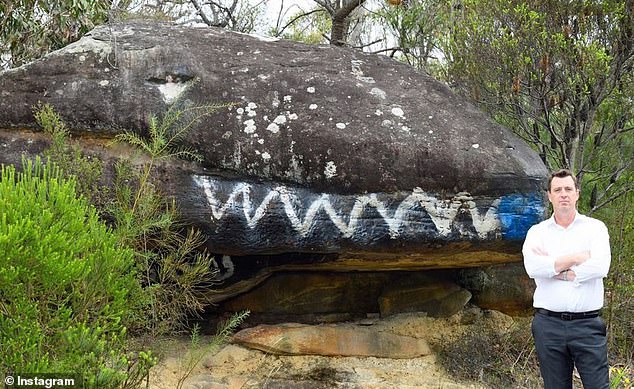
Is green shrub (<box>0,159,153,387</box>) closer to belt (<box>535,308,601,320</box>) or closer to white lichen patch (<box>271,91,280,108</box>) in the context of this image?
white lichen patch (<box>271,91,280,108</box>)

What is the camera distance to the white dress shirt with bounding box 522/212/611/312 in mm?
2916

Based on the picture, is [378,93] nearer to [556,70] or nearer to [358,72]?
[358,72]

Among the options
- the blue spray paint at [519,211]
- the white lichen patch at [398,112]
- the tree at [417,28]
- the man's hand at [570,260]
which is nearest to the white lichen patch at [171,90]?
the white lichen patch at [398,112]

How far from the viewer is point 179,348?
464 centimetres

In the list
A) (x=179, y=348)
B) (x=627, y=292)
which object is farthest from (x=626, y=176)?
(x=179, y=348)

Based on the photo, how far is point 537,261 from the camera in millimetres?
2992

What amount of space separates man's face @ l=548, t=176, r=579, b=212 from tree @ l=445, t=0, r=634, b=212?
1.75 metres

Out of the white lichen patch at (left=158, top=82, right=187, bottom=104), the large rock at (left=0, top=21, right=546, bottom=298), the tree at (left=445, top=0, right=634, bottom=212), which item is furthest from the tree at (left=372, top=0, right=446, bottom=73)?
the white lichen patch at (left=158, top=82, right=187, bottom=104)

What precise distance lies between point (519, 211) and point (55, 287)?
2940 millimetres

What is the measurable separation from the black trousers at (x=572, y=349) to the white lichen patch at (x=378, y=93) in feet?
6.74

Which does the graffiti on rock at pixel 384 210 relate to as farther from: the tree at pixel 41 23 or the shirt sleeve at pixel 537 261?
the tree at pixel 41 23

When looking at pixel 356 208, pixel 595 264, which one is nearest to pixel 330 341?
pixel 356 208

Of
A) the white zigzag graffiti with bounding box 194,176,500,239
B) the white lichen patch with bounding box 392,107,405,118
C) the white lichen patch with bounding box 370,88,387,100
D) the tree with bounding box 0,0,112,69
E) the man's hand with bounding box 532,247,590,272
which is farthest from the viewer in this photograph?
the tree with bounding box 0,0,112,69

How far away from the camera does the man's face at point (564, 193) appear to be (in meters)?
3.04
